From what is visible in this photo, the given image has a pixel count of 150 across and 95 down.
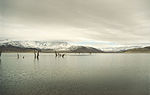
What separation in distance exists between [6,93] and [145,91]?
60.1 ft

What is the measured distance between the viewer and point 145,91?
2080 centimetres

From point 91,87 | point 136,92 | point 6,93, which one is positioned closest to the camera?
point 6,93

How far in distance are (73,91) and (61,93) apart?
1754 mm

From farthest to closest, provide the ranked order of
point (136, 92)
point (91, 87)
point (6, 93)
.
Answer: point (91, 87) → point (136, 92) → point (6, 93)

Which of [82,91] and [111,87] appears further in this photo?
[111,87]

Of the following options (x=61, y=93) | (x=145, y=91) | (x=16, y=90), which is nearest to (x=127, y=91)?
(x=145, y=91)

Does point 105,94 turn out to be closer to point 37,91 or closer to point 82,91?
point 82,91

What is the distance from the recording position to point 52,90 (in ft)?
67.3

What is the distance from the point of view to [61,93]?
63.2 ft

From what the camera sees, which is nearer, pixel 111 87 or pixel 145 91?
pixel 145 91

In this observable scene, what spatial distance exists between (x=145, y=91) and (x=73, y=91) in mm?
9857

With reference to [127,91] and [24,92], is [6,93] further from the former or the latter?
[127,91]

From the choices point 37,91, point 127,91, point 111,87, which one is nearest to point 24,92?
point 37,91

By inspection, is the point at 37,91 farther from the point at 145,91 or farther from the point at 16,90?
the point at 145,91
